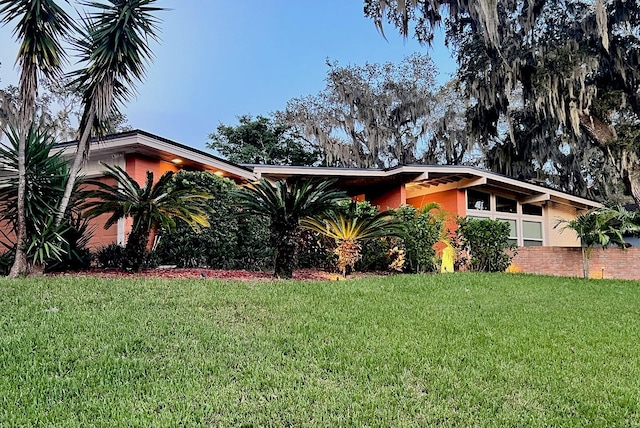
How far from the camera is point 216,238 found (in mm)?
8148

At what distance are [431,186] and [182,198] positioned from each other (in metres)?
8.92

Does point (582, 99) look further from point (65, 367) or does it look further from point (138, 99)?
point (65, 367)

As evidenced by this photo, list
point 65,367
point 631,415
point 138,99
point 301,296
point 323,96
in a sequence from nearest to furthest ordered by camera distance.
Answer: point 631,415 → point 65,367 → point 301,296 → point 138,99 → point 323,96

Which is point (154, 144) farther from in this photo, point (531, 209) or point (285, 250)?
point (531, 209)

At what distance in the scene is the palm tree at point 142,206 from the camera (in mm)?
6387

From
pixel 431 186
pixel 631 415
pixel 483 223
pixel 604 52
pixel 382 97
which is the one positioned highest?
pixel 382 97

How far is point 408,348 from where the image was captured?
368 cm

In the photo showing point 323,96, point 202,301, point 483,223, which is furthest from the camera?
point 323,96

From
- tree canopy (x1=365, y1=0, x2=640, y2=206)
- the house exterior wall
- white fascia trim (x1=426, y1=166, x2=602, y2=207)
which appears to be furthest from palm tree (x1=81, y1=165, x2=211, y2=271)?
the house exterior wall

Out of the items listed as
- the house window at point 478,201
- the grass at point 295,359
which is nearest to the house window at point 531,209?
the house window at point 478,201

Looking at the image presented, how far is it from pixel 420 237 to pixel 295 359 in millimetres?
6313

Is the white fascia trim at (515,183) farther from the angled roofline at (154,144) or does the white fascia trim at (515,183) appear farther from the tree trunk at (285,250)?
the tree trunk at (285,250)

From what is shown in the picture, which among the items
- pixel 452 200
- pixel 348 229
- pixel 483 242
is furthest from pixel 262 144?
pixel 348 229

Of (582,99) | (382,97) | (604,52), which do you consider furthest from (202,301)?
(382,97)
